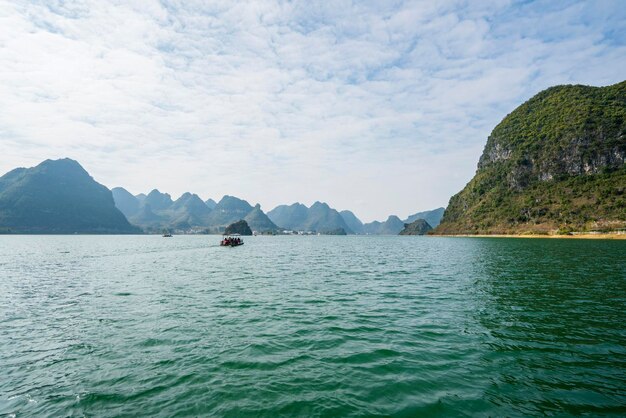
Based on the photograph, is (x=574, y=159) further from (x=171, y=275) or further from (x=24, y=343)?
(x=24, y=343)

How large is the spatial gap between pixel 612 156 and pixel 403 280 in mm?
223459

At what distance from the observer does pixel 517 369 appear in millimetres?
12773

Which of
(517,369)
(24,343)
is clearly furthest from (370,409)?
(24,343)

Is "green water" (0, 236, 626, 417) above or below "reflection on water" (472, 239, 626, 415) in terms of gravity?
below

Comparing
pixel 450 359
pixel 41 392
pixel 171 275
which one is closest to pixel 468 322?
pixel 450 359

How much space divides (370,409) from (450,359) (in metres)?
6.03

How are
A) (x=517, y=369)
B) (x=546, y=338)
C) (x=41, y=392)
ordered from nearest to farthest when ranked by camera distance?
(x=41, y=392)
(x=517, y=369)
(x=546, y=338)

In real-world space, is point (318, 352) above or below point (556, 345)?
below

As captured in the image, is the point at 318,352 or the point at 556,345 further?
the point at 556,345

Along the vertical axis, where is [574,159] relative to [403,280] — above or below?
above

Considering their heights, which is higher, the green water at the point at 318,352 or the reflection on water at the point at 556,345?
the reflection on water at the point at 556,345

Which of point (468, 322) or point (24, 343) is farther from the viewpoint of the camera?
point (468, 322)

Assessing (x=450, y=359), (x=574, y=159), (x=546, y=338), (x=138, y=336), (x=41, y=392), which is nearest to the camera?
(x=41, y=392)

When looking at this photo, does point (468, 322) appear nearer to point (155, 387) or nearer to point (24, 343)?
point (155, 387)
